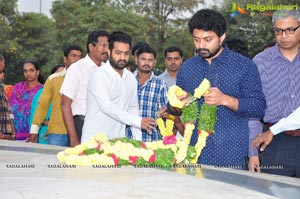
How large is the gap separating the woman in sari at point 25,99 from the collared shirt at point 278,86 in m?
4.17

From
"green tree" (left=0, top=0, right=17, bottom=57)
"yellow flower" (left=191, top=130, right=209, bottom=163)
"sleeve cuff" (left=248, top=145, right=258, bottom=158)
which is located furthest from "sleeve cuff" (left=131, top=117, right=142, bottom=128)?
"green tree" (left=0, top=0, right=17, bottom=57)

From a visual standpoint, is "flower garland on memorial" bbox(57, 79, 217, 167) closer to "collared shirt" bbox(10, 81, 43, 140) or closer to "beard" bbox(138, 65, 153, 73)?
"beard" bbox(138, 65, 153, 73)

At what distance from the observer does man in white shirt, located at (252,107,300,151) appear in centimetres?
418

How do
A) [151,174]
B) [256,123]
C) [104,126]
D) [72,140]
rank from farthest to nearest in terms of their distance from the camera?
[72,140] → [104,126] → [256,123] → [151,174]

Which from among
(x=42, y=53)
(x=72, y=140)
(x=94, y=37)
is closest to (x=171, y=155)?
(x=72, y=140)

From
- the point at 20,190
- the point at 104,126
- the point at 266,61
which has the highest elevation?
the point at 266,61

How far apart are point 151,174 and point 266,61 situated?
1.33 m

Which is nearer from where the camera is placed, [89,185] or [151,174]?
[89,185]

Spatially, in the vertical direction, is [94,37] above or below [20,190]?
above

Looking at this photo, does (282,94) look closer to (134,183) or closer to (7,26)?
(134,183)

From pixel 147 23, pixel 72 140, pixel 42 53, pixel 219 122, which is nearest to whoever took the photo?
pixel 219 122

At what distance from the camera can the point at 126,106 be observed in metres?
5.33

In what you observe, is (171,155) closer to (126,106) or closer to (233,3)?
(126,106)

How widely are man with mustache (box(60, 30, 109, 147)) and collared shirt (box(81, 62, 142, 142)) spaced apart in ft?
2.34
